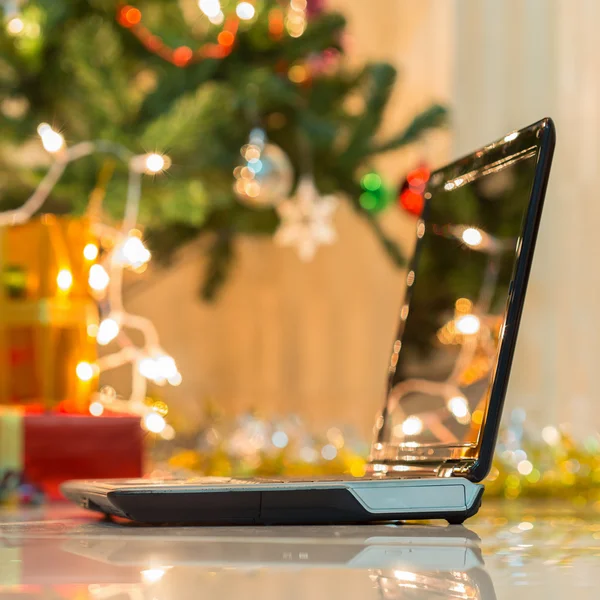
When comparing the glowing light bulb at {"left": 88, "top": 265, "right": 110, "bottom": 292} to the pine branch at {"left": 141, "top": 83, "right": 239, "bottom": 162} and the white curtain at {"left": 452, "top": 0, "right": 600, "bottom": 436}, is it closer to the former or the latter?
the pine branch at {"left": 141, "top": 83, "right": 239, "bottom": 162}

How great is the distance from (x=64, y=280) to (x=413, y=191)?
673mm

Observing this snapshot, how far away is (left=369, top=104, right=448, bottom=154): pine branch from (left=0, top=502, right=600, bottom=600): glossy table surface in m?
0.90

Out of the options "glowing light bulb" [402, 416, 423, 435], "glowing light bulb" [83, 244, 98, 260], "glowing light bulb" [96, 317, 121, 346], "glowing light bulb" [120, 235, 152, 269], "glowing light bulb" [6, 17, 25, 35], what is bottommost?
"glowing light bulb" [402, 416, 423, 435]

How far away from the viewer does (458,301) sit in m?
0.67

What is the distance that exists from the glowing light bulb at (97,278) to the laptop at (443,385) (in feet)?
1.13

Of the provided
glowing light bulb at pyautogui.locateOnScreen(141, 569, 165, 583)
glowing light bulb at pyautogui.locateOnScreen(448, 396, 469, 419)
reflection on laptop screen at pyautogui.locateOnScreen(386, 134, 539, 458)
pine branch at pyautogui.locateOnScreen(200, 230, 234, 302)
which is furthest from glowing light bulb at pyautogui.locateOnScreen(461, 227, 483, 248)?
pine branch at pyautogui.locateOnScreen(200, 230, 234, 302)

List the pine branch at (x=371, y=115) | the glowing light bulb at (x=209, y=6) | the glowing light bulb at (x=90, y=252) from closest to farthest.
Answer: the glowing light bulb at (x=90, y=252) → the glowing light bulb at (x=209, y=6) → the pine branch at (x=371, y=115)

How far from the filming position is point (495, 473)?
1.04 m

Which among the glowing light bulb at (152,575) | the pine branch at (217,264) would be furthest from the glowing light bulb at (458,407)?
the pine branch at (217,264)

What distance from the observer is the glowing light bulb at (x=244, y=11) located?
1.20 meters

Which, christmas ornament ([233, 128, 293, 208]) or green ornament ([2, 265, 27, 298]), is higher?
christmas ornament ([233, 128, 293, 208])

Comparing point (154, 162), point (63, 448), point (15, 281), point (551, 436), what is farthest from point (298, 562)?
point (551, 436)

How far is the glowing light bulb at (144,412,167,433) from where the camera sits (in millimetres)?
1026

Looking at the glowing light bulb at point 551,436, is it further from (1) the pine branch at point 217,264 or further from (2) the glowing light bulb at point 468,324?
(1) the pine branch at point 217,264
